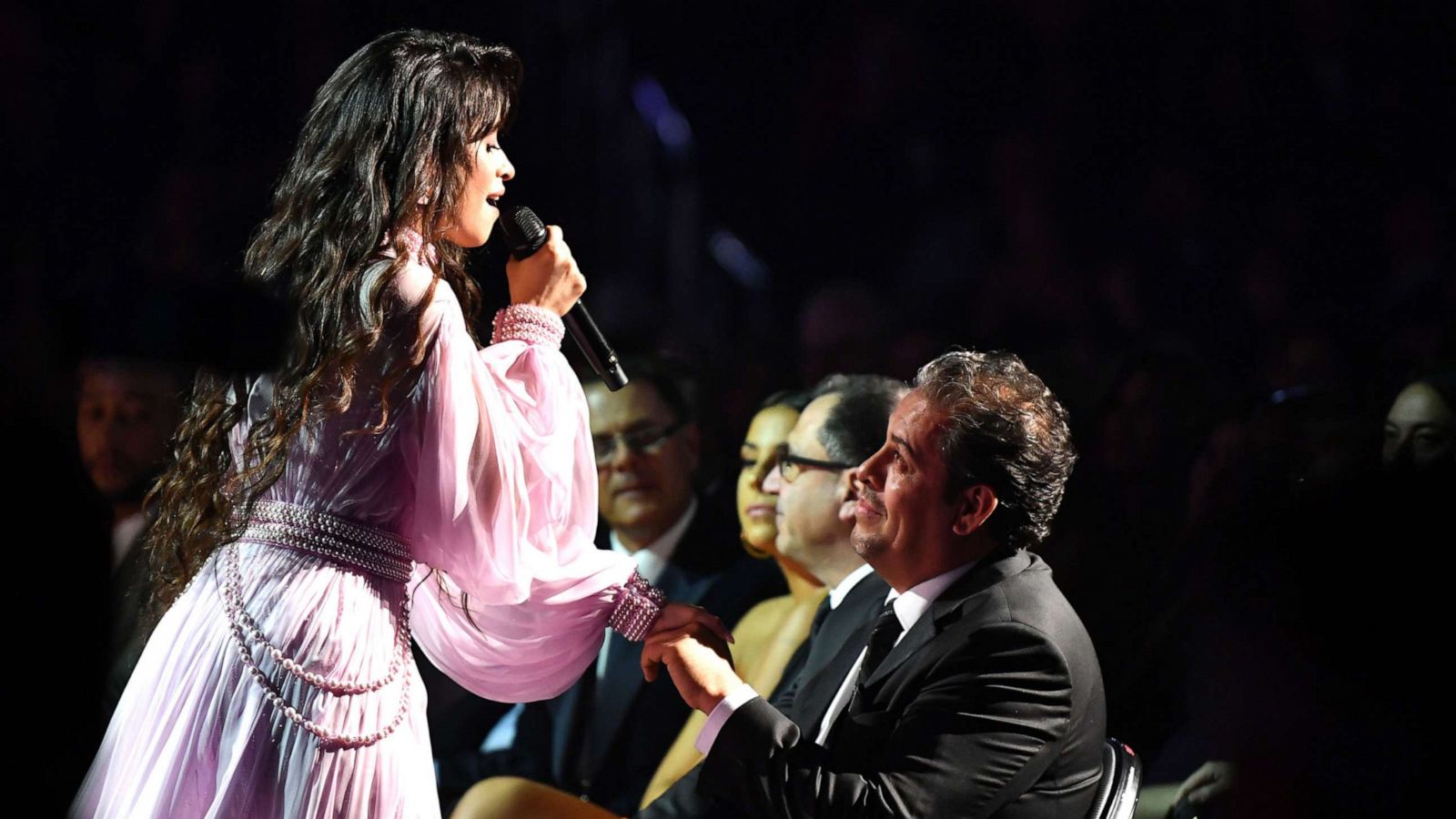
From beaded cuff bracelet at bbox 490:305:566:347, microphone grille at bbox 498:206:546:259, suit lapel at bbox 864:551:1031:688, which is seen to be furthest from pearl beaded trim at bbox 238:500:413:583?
suit lapel at bbox 864:551:1031:688

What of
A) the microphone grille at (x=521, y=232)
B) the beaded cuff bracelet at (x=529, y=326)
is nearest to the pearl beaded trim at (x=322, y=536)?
the beaded cuff bracelet at (x=529, y=326)

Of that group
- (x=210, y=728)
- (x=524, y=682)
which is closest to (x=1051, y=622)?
(x=524, y=682)

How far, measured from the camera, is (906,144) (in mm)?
4113

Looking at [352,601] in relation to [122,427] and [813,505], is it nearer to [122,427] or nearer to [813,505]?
[813,505]

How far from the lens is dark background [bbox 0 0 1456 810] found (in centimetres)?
314

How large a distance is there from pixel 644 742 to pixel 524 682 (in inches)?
49.1

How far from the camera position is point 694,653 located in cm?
205

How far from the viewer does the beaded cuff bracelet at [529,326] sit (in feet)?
6.75

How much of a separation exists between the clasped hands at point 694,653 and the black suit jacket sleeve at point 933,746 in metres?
0.06

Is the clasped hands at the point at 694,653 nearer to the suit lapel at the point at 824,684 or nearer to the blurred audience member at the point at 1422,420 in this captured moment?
the suit lapel at the point at 824,684

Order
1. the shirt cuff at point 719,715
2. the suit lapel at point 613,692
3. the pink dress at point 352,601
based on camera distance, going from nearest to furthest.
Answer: the pink dress at point 352,601 → the shirt cuff at point 719,715 → the suit lapel at point 613,692

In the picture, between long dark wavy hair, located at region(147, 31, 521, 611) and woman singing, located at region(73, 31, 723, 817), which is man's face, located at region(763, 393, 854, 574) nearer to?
woman singing, located at region(73, 31, 723, 817)

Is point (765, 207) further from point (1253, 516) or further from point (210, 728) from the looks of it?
point (1253, 516)

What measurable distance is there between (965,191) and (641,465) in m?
1.20
